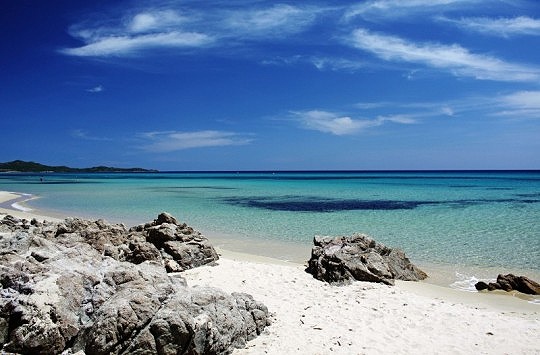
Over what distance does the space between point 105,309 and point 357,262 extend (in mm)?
7361

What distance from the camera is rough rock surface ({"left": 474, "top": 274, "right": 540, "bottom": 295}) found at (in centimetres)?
1105

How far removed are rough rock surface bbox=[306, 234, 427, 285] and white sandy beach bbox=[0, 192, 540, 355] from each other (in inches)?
16.1

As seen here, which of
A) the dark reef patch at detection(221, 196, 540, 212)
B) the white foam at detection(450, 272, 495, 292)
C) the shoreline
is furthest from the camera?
the dark reef patch at detection(221, 196, 540, 212)

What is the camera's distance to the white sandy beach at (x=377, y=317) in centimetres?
718

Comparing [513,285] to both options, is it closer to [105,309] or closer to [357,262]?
[357,262]

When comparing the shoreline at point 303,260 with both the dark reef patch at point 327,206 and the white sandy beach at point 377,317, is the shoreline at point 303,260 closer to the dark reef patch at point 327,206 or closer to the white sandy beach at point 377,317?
the white sandy beach at point 377,317

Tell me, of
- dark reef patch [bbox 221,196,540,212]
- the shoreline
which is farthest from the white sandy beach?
dark reef patch [bbox 221,196,540,212]

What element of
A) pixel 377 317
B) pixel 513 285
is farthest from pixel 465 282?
pixel 377 317

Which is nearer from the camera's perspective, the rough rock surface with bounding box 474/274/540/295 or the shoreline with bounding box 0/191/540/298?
the rough rock surface with bounding box 474/274/540/295

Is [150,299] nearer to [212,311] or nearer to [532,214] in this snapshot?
[212,311]

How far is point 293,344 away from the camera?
23.5 ft

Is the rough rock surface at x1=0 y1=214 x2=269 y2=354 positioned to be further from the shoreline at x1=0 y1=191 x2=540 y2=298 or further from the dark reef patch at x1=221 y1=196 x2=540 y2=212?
the dark reef patch at x1=221 y1=196 x2=540 y2=212

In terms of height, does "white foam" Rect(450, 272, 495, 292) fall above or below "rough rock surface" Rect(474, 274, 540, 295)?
below

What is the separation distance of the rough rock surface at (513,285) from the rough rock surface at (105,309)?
22.8ft
